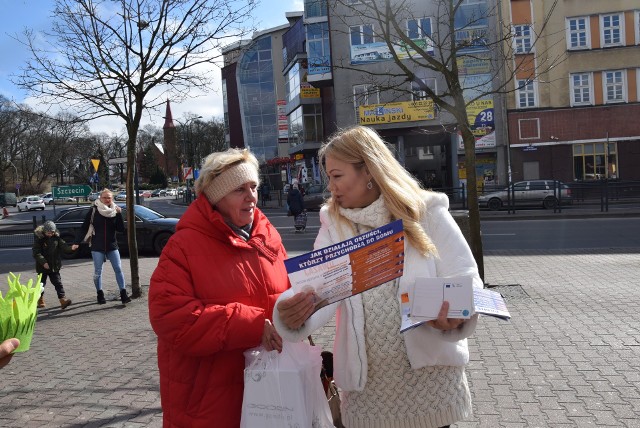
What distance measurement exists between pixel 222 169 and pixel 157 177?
370 feet

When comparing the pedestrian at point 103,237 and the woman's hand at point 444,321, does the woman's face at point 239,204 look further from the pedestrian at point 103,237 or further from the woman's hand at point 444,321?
the pedestrian at point 103,237

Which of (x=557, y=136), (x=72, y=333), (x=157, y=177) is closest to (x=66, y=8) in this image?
(x=72, y=333)

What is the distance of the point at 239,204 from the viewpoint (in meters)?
2.75

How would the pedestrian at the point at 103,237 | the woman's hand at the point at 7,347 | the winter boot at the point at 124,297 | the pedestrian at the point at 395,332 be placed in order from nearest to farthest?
the woman's hand at the point at 7,347 → the pedestrian at the point at 395,332 → the winter boot at the point at 124,297 → the pedestrian at the point at 103,237

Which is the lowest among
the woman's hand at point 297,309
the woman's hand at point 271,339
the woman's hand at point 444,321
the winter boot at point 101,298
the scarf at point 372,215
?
the winter boot at point 101,298

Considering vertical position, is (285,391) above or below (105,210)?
below

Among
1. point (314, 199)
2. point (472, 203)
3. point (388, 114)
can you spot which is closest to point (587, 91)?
point (388, 114)

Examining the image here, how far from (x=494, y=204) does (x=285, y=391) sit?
88.5ft

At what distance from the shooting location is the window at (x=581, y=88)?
3703 centimetres

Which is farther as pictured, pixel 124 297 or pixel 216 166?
pixel 124 297

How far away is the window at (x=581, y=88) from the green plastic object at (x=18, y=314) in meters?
39.0

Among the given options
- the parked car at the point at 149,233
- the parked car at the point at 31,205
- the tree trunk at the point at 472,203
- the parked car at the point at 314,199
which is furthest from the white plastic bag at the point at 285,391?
the parked car at the point at 31,205

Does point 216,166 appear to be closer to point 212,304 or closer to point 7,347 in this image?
point 212,304

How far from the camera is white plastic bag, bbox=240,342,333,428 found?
237 centimetres
